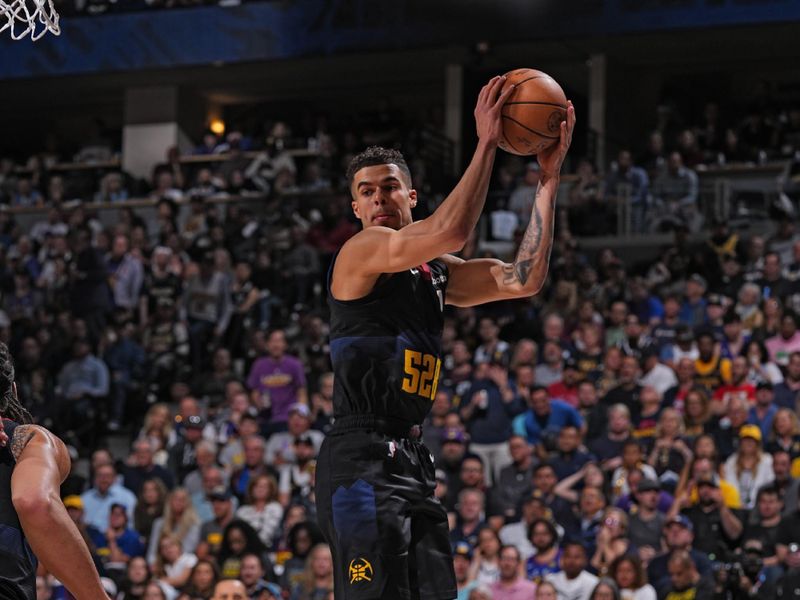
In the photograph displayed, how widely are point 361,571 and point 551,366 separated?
8902 millimetres

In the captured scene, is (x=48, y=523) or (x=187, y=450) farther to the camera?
(x=187, y=450)

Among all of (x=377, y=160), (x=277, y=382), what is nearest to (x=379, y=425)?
(x=377, y=160)

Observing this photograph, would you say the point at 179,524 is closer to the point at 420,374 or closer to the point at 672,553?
the point at 672,553

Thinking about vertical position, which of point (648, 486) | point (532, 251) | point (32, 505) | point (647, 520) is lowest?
point (647, 520)

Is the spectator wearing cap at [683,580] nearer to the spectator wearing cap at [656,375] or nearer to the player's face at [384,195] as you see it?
the spectator wearing cap at [656,375]

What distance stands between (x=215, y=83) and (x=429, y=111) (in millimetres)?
3666

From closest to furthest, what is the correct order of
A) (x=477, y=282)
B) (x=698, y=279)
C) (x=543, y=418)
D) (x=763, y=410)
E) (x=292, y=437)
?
1. (x=477, y=282)
2. (x=763, y=410)
3. (x=543, y=418)
4. (x=292, y=437)
5. (x=698, y=279)

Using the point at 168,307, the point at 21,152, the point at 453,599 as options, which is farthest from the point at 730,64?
the point at 453,599

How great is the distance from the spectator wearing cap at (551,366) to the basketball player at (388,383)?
8369 millimetres

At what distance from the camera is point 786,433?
37.7 ft

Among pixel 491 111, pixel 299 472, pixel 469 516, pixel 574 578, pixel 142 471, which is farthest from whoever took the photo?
pixel 142 471

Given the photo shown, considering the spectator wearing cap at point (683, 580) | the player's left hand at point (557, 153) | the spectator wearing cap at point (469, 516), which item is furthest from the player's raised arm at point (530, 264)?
the spectator wearing cap at point (469, 516)

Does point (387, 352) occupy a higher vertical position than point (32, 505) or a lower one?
higher

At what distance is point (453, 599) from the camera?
5309 mm
